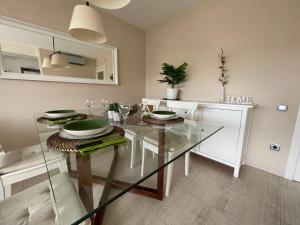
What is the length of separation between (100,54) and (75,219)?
247 centimetres

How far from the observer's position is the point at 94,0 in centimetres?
97

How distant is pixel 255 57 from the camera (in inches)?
69.3

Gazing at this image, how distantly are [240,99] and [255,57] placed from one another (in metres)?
0.55

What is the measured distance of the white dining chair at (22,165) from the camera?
83cm

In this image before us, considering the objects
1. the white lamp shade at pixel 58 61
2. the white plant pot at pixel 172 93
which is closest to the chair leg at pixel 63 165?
the white lamp shade at pixel 58 61

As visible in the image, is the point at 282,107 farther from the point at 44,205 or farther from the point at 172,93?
the point at 44,205

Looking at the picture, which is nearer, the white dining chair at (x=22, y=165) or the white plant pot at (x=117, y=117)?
the white dining chair at (x=22, y=165)

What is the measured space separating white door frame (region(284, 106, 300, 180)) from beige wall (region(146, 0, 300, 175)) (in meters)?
0.05

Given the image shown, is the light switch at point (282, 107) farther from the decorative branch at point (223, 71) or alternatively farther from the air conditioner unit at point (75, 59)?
the air conditioner unit at point (75, 59)

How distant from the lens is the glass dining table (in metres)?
0.55

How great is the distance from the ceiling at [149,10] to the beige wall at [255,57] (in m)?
0.18

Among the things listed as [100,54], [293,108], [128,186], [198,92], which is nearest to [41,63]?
[100,54]

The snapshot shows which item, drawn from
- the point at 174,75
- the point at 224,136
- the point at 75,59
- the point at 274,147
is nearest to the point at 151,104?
the point at 174,75

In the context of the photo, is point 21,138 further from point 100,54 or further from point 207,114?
point 207,114
